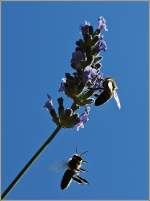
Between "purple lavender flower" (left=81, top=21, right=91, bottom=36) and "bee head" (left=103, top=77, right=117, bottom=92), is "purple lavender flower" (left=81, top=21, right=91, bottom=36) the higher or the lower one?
the higher one

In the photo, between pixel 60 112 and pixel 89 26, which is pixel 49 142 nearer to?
pixel 60 112

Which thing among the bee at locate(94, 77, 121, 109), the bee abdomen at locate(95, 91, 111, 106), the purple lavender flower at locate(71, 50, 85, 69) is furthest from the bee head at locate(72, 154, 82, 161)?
the purple lavender flower at locate(71, 50, 85, 69)

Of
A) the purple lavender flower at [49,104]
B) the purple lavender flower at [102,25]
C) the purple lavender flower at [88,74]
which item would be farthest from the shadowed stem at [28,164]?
the purple lavender flower at [102,25]

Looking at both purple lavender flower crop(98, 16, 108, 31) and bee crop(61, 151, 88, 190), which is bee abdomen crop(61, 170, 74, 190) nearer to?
bee crop(61, 151, 88, 190)

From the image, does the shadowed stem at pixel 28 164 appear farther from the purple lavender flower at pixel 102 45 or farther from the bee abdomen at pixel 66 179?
the purple lavender flower at pixel 102 45

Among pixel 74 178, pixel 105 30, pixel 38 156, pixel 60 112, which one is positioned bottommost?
pixel 74 178

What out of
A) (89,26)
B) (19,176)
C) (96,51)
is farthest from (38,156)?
(89,26)

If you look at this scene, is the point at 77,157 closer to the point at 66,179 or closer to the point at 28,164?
the point at 66,179
